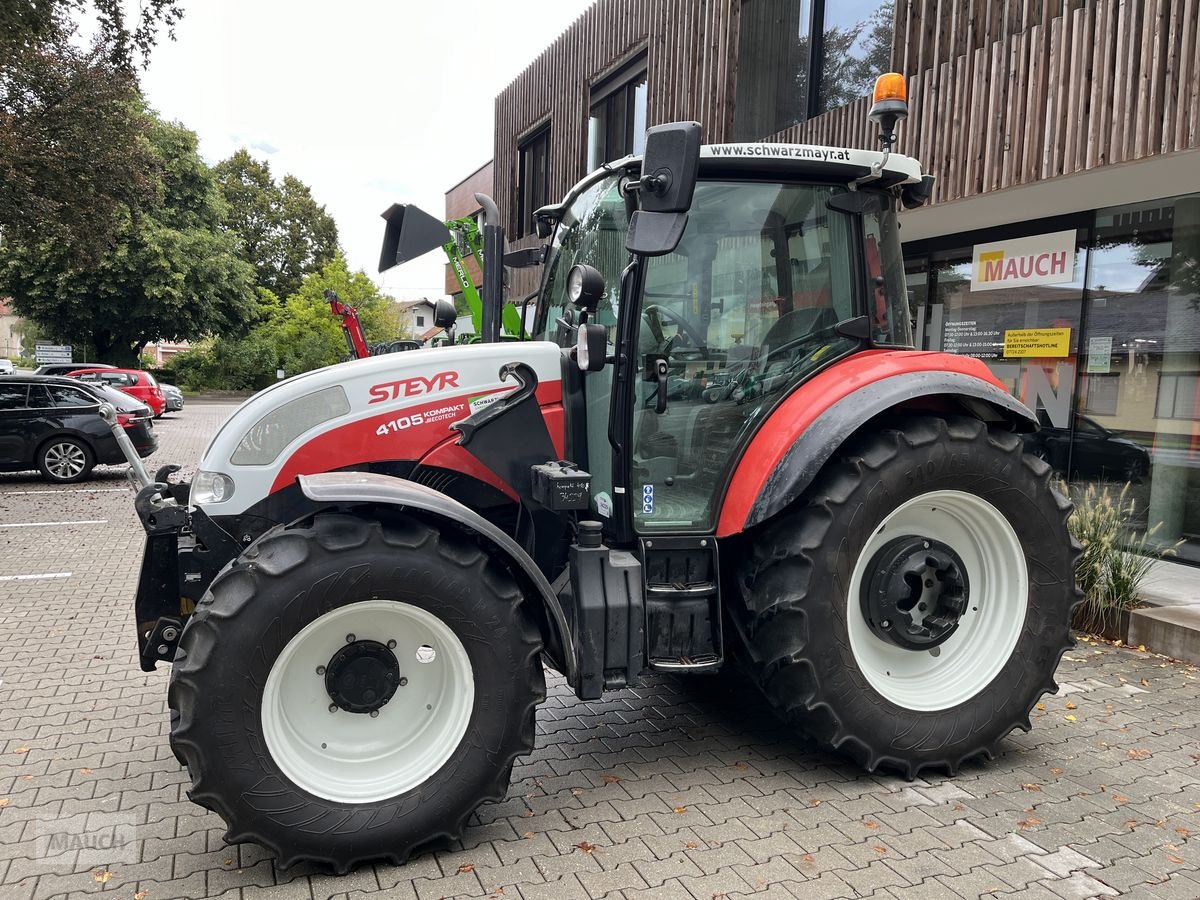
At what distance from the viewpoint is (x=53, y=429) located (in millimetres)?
12734

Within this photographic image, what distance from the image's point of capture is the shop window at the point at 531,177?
1722cm

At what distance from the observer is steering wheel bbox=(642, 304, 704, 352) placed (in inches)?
139

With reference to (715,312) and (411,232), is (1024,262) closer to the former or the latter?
(715,312)

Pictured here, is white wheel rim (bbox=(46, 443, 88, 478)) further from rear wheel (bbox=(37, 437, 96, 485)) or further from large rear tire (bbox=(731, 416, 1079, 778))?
large rear tire (bbox=(731, 416, 1079, 778))

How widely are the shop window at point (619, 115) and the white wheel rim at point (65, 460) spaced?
9.01m

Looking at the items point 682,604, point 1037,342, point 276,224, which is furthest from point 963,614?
point 276,224

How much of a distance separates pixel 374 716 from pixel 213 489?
1067mm

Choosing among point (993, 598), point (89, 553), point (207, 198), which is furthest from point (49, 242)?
point (207, 198)

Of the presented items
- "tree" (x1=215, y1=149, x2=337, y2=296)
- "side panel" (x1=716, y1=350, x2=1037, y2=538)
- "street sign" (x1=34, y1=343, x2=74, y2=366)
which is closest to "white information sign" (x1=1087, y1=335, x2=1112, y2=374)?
"side panel" (x1=716, y1=350, x2=1037, y2=538)

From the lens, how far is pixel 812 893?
112 inches

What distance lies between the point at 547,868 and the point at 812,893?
881 millimetres

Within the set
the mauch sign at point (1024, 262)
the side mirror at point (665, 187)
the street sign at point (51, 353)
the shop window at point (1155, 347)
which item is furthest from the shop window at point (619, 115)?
the street sign at point (51, 353)

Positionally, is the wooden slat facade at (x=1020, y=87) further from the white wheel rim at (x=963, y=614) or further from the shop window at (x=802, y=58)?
the white wheel rim at (x=963, y=614)

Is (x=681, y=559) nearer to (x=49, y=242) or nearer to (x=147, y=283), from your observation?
(x=49, y=242)
